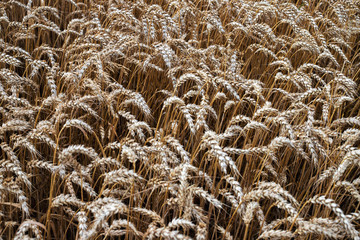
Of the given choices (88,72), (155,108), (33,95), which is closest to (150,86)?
(155,108)

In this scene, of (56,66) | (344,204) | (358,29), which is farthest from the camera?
(358,29)

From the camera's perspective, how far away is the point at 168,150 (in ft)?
4.91

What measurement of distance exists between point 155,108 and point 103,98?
0.55 metres

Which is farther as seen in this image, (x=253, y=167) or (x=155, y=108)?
(x=155, y=108)

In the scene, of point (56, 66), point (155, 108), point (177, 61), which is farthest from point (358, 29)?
point (56, 66)

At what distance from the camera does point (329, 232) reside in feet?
3.74

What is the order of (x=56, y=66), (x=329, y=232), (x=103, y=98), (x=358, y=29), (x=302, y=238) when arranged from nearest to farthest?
(x=329, y=232) → (x=302, y=238) → (x=103, y=98) → (x=56, y=66) → (x=358, y=29)

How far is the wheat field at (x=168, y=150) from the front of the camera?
1290mm

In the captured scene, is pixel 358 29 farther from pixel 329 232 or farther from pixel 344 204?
pixel 329 232

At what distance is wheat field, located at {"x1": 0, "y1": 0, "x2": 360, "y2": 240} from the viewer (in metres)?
1.29

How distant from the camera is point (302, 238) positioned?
1.42m

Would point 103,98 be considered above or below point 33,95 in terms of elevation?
above

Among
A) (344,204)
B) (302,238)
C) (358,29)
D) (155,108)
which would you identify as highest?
(358,29)

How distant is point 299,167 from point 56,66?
156 cm
